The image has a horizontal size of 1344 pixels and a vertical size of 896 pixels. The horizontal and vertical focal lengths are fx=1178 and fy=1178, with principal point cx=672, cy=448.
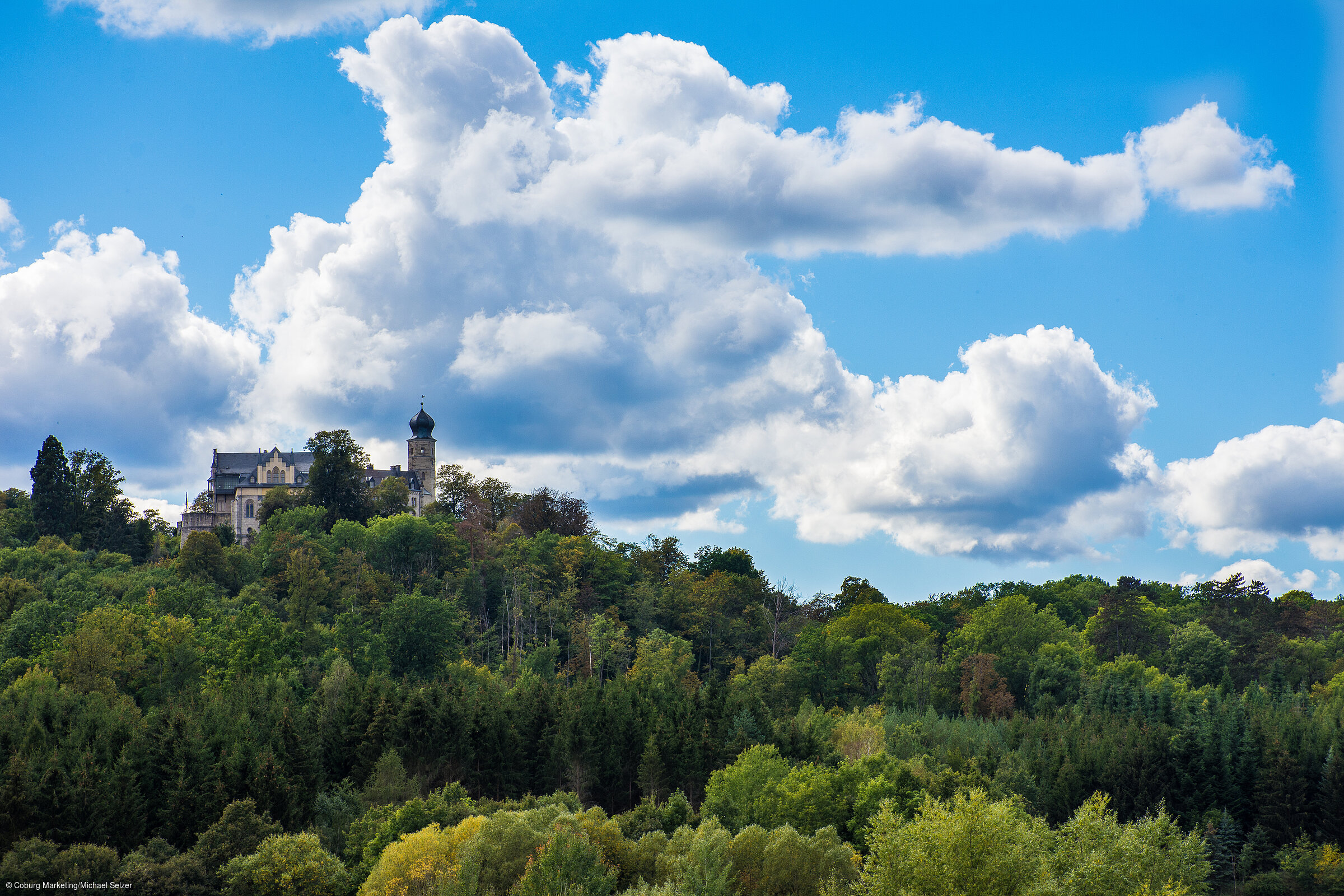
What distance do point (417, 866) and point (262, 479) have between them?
111488 millimetres

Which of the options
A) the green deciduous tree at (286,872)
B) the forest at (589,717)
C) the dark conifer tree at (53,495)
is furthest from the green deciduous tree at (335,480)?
the green deciduous tree at (286,872)

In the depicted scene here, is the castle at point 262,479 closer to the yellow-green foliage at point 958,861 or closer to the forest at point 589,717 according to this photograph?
the forest at point 589,717

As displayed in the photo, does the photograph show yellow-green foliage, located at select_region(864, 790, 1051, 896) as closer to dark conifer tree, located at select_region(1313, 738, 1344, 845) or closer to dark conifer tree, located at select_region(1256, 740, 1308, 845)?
dark conifer tree, located at select_region(1256, 740, 1308, 845)

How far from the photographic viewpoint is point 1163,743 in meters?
85.4

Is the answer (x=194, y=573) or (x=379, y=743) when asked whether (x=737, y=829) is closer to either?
(x=379, y=743)

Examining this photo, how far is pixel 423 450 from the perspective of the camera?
16012 cm

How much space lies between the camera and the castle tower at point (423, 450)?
15900 cm

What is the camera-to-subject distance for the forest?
4866 centimetres

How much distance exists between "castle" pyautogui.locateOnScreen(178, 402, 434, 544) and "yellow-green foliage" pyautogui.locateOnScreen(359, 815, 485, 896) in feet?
312

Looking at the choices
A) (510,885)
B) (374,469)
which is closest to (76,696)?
(510,885)

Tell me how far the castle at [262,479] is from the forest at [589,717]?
605cm

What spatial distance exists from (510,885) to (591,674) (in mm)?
60333

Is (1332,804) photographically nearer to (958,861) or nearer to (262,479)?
(958,861)

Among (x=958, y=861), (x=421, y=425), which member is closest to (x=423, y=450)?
(x=421, y=425)
